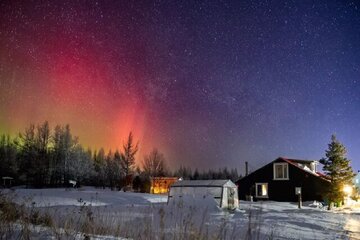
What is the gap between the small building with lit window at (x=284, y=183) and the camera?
41.0m

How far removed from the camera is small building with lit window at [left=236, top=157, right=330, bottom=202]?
4097cm

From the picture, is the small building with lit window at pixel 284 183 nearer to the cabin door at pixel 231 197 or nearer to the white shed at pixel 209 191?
the cabin door at pixel 231 197

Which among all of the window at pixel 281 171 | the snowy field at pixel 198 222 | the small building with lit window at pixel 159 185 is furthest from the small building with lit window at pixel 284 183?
the small building with lit window at pixel 159 185

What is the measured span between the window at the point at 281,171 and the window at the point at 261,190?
1871mm

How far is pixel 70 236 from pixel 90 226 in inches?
64.9

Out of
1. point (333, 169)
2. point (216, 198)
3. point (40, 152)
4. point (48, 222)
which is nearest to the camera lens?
point (48, 222)

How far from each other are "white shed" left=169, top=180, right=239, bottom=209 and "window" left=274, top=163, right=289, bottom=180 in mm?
15247

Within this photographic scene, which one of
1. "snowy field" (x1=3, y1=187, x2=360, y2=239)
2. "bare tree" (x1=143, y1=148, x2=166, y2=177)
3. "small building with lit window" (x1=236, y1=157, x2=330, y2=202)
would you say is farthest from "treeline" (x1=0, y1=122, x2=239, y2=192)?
"snowy field" (x1=3, y1=187, x2=360, y2=239)

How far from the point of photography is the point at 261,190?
45.4 metres

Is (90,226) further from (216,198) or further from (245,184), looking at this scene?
(245,184)

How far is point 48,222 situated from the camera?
821 centimetres

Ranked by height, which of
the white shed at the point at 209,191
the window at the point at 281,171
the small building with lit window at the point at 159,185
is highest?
the window at the point at 281,171

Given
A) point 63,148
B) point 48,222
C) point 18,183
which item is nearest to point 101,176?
point 63,148

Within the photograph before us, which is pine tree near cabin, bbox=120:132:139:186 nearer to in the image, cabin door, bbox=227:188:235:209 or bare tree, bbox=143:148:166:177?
bare tree, bbox=143:148:166:177
